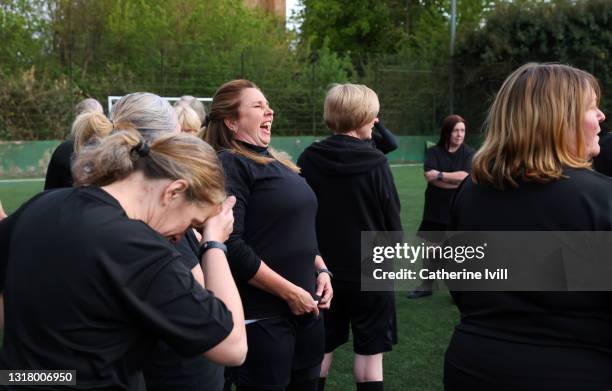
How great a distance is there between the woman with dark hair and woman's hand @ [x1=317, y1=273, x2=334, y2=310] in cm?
344

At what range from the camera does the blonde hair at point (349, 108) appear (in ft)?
13.2

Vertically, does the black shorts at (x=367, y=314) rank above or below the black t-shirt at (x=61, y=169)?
below

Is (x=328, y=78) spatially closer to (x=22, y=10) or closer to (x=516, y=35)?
(x=516, y=35)

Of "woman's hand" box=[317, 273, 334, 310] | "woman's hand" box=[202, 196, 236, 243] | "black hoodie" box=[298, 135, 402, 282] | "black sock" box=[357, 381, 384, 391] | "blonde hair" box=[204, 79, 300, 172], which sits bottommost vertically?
"black sock" box=[357, 381, 384, 391]

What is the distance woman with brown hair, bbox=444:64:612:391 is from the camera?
213cm

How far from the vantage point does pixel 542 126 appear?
219 centimetres

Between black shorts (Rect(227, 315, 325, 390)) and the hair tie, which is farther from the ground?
the hair tie

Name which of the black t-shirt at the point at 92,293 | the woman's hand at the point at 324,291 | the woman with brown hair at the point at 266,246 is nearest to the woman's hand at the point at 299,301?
the woman with brown hair at the point at 266,246

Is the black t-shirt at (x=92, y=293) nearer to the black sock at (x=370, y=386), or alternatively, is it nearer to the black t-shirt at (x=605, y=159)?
the black sock at (x=370, y=386)

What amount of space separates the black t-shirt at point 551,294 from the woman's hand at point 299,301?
103 cm

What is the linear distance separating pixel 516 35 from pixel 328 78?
6.71 m

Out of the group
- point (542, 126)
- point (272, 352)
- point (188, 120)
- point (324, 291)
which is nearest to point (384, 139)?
point (188, 120)

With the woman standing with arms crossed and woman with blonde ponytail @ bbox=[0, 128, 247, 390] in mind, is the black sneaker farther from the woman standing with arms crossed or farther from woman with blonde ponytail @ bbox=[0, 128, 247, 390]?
woman with blonde ponytail @ bbox=[0, 128, 247, 390]

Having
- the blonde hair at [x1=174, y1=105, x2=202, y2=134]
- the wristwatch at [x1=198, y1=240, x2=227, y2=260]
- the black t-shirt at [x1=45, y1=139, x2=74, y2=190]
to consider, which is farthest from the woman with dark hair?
the wristwatch at [x1=198, y1=240, x2=227, y2=260]
